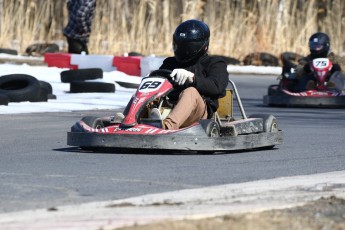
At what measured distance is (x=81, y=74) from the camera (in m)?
17.8

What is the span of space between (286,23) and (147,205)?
20750mm

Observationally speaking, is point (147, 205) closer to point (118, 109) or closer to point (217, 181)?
point (217, 181)

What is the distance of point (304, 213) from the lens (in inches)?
235

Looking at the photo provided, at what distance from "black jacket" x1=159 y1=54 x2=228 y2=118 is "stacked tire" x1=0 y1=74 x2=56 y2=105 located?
5.11 meters

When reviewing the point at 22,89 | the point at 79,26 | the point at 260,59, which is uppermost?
the point at 79,26

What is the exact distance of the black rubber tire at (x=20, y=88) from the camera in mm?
14914

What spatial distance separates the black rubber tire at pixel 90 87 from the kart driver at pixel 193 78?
23.2 feet

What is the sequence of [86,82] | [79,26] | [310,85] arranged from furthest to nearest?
[79,26] → [86,82] → [310,85]

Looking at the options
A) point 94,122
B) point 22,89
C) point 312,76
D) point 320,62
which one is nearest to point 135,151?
point 94,122

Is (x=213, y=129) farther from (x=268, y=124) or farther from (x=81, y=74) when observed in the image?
(x=81, y=74)

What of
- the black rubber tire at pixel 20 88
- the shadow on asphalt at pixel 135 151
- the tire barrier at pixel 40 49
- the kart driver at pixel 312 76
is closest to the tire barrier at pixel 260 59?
the tire barrier at pixel 40 49

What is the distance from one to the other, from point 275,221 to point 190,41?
432 cm

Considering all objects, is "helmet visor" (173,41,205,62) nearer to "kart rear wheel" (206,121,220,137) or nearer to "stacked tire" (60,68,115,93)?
"kart rear wheel" (206,121,220,137)

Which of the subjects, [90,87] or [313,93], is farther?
[90,87]
